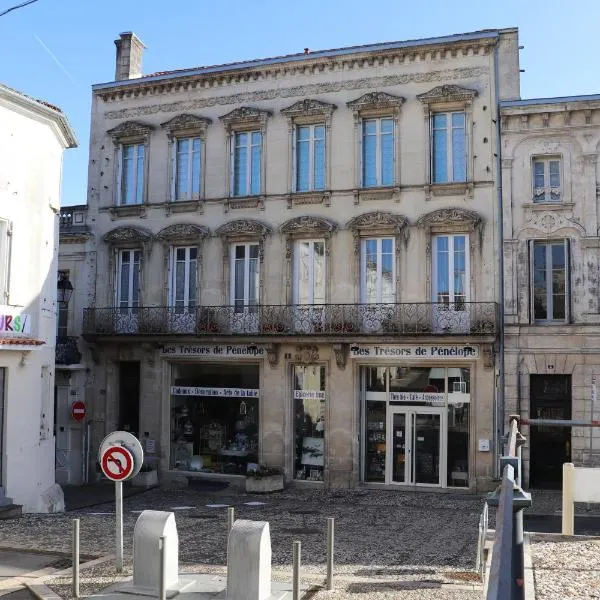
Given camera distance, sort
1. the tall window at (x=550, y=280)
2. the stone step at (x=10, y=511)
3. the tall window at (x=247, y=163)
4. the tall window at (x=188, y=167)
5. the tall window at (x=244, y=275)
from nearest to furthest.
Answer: the stone step at (x=10, y=511) < the tall window at (x=550, y=280) < the tall window at (x=244, y=275) < the tall window at (x=247, y=163) < the tall window at (x=188, y=167)

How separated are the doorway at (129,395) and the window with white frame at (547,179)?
12.6 m

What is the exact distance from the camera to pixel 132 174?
24.0 metres

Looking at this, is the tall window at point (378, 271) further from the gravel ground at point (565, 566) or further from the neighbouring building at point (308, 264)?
the gravel ground at point (565, 566)

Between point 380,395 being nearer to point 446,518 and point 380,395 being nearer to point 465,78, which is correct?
point 446,518

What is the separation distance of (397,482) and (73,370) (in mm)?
10209

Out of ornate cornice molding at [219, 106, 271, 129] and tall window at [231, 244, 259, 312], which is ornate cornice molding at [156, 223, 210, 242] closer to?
tall window at [231, 244, 259, 312]

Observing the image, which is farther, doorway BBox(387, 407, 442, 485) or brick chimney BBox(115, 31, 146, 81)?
brick chimney BBox(115, 31, 146, 81)

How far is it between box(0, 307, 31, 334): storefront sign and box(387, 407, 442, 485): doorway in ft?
31.5

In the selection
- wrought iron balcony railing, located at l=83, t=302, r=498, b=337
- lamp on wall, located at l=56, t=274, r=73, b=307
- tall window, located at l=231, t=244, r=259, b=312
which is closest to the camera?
wrought iron balcony railing, located at l=83, t=302, r=498, b=337

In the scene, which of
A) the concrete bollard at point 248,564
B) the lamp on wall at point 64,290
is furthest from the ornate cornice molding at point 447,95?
the concrete bollard at point 248,564

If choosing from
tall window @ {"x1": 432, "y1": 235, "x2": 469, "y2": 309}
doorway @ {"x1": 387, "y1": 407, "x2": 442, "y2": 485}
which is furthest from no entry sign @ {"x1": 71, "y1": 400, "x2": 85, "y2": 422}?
tall window @ {"x1": 432, "y1": 235, "x2": 469, "y2": 309}

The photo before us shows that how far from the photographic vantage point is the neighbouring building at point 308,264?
2006 centimetres

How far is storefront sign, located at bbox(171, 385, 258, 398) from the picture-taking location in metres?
21.9

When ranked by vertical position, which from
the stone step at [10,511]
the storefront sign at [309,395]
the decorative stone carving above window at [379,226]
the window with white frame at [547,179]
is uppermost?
the window with white frame at [547,179]
